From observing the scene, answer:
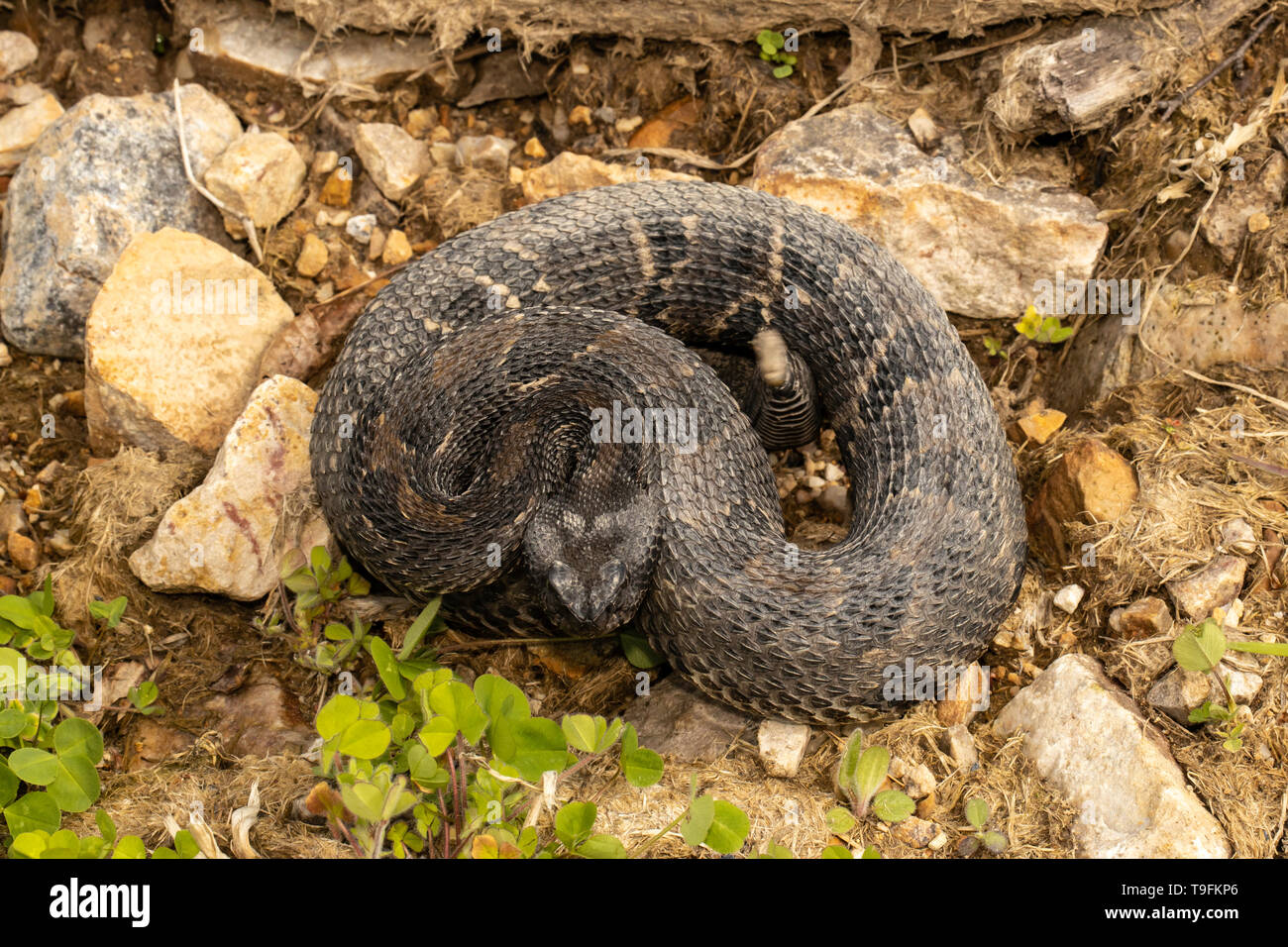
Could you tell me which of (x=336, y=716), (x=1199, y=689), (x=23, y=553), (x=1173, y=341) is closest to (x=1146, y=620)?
(x=1199, y=689)

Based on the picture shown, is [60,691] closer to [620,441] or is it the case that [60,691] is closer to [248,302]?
[248,302]

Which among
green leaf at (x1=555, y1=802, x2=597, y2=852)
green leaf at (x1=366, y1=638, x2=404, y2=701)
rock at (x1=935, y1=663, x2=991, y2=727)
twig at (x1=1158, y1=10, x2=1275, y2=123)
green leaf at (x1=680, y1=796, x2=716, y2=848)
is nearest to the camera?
green leaf at (x1=680, y1=796, x2=716, y2=848)

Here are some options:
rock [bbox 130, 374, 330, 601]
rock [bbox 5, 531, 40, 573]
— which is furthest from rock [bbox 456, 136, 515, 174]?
rock [bbox 5, 531, 40, 573]

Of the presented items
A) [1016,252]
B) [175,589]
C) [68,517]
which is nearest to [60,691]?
[175,589]

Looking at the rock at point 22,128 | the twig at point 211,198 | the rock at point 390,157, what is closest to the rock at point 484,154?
the rock at point 390,157

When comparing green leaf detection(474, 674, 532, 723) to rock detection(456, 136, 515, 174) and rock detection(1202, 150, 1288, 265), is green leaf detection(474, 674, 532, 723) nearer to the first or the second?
rock detection(456, 136, 515, 174)

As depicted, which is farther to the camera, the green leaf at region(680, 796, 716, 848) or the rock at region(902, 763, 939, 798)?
the rock at region(902, 763, 939, 798)

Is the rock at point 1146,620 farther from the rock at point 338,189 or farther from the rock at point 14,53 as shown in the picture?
the rock at point 14,53
